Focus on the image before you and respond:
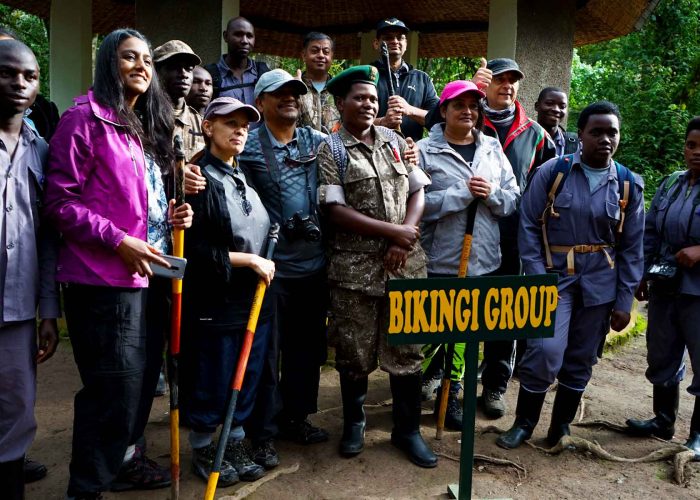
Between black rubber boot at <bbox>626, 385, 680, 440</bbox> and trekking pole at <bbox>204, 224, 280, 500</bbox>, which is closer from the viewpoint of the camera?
trekking pole at <bbox>204, 224, 280, 500</bbox>

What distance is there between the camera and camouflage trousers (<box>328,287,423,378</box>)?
3.51 meters

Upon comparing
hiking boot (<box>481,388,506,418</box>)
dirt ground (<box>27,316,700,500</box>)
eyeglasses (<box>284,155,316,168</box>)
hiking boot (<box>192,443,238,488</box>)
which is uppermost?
eyeglasses (<box>284,155,316,168</box>)

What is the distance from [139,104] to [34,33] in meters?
12.9

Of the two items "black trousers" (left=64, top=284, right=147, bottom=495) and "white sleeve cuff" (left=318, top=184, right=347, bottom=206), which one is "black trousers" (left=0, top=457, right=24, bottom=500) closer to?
"black trousers" (left=64, top=284, right=147, bottom=495)

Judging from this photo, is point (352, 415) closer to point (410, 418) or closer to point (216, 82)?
point (410, 418)

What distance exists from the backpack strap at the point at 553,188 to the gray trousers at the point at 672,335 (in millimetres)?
884

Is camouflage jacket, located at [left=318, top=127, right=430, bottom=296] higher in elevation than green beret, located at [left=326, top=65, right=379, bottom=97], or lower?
lower

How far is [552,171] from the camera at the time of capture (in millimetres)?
3828

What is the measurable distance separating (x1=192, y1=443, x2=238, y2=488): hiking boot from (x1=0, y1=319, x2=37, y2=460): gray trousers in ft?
3.06

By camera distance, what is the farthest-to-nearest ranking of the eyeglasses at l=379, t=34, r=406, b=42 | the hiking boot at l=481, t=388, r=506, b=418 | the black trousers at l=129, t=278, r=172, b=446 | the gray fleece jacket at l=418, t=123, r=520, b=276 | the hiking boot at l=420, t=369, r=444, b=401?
the eyeglasses at l=379, t=34, r=406, b=42 → the hiking boot at l=420, t=369, r=444, b=401 → the hiking boot at l=481, t=388, r=506, b=418 → the gray fleece jacket at l=418, t=123, r=520, b=276 → the black trousers at l=129, t=278, r=172, b=446

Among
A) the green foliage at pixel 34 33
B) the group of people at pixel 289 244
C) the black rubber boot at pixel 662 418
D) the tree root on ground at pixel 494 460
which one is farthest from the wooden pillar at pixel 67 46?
the black rubber boot at pixel 662 418

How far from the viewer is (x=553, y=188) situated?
379 cm

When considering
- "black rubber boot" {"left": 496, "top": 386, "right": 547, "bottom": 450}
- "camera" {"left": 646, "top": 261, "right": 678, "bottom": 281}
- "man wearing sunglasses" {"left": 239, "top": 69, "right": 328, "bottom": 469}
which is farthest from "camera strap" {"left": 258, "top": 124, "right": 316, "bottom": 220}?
"camera" {"left": 646, "top": 261, "right": 678, "bottom": 281}

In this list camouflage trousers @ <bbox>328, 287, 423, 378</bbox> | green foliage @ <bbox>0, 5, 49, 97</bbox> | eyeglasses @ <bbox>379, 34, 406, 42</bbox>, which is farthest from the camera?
green foliage @ <bbox>0, 5, 49, 97</bbox>
